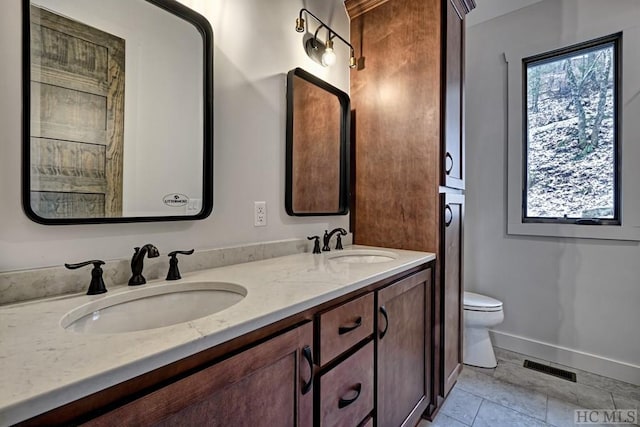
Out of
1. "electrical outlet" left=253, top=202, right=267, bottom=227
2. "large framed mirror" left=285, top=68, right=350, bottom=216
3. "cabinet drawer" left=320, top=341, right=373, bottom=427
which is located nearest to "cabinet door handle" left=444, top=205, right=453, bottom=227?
"large framed mirror" left=285, top=68, right=350, bottom=216

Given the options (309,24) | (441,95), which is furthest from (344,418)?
(309,24)

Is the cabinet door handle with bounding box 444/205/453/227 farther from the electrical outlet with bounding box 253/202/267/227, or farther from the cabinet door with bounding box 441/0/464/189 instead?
the electrical outlet with bounding box 253/202/267/227

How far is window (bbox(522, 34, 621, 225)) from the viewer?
6.61 feet

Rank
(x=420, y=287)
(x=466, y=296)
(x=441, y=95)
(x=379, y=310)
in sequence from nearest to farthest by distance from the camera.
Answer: (x=379, y=310) < (x=420, y=287) < (x=441, y=95) < (x=466, y=296)

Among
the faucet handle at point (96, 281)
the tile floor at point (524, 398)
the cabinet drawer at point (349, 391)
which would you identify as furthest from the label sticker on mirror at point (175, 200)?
the tile floor at point (524, 398)

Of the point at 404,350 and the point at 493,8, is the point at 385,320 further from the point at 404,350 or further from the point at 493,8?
the point at 493,8

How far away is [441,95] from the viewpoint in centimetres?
163

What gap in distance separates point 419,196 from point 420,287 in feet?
1.62

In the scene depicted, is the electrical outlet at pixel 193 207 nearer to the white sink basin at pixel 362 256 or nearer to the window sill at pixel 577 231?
the white sink basin at pixel 362 256

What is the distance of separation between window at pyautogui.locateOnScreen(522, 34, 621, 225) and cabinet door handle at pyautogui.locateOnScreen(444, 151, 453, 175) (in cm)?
95

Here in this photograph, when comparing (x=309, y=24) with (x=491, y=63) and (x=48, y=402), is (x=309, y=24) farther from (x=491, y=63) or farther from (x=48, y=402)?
(x=48, y=402)

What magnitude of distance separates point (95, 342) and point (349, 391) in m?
0.76

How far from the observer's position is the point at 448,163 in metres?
1.70

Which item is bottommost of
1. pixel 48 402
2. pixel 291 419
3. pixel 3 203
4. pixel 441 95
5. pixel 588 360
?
pixel 588 360
